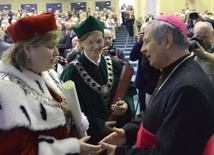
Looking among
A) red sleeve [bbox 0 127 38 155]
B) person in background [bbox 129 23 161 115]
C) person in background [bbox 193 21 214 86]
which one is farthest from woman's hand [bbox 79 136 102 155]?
person in background [bbox 129 23 161 115]

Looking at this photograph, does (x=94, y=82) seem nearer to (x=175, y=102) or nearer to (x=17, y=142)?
(x=17, y=142)

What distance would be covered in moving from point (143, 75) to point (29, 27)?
2716 millimetres

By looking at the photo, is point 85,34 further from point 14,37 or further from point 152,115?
point 152,115

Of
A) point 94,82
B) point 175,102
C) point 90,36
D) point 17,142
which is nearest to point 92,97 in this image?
point 94,82

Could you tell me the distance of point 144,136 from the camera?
5.17 feet

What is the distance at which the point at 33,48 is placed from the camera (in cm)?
164

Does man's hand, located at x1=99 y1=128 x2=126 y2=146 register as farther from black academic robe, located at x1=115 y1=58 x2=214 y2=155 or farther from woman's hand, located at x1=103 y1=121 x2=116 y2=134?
black academic robe, located at x1=115 y1=58 x2=214 y2=155

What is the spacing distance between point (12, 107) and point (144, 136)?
675 millimetres

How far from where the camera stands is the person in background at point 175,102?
1333 mm

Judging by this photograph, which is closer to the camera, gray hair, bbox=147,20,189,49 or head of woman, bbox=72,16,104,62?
gray hair, bbox=147,20,189,49

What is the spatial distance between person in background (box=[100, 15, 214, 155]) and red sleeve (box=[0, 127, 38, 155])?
436 mm

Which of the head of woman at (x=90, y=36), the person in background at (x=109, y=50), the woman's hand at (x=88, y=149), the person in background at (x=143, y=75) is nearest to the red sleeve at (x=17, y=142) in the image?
the woman's hand at (x=88, y=149)

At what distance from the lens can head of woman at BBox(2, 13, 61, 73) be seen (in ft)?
5.37

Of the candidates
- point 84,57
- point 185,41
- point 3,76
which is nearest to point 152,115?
point 185,41
